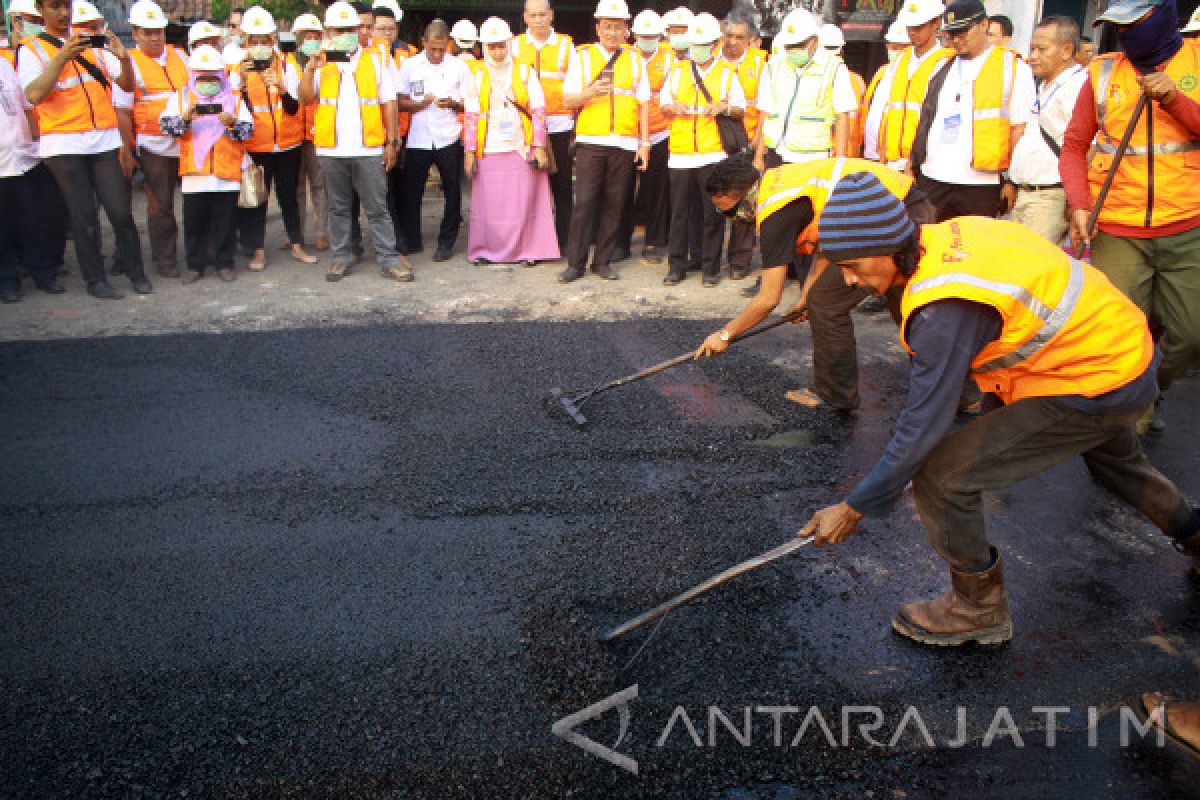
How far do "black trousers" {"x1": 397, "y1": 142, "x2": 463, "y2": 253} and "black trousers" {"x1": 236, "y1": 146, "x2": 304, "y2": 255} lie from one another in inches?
36.6

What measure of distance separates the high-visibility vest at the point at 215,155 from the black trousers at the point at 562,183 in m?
2.62

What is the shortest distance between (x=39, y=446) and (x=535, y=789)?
3.34m

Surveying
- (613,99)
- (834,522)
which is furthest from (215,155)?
(834,522)

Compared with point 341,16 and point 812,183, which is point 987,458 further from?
point 341,16

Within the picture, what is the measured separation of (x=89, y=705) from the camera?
2.67 metres

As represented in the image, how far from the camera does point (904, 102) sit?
19.7 feet

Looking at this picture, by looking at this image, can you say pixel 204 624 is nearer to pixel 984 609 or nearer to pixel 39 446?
pixel 39 446

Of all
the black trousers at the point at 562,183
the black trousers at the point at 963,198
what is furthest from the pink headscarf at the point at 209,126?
the black trousers at the point at 963,198

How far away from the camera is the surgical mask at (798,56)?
659cm

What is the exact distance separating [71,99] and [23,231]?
44.8 inches

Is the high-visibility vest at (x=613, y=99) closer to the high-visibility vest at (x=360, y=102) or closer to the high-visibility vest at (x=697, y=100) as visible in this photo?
the high-visibility vest at (x=697, y=100)

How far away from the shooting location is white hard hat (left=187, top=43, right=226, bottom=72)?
679 centimetres

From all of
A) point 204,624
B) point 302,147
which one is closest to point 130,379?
point 204,624

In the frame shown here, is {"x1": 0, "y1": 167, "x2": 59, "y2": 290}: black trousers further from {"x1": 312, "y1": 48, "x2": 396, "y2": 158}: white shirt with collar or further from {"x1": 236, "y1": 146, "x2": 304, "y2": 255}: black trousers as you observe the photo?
{"x1": 312, "y1": 48, "x2": 396, "y2": 158}: white shirt with collar
